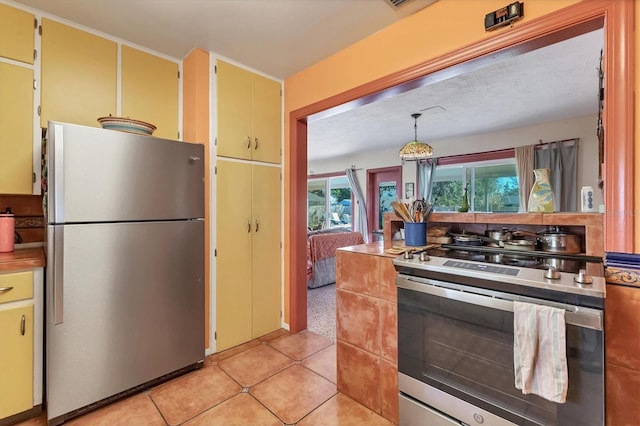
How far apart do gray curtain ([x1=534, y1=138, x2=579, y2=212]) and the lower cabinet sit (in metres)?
5.55

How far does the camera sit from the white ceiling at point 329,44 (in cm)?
178

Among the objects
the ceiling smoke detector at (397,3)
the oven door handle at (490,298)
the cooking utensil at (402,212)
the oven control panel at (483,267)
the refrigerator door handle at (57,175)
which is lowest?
the oven door handle at (490,298)

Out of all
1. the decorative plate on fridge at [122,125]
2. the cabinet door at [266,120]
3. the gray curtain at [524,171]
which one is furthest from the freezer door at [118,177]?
the gray curtain at [524,171]

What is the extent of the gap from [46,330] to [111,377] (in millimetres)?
441

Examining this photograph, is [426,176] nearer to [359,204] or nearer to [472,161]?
[472,161]

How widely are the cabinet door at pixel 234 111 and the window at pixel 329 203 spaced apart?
15.0ft

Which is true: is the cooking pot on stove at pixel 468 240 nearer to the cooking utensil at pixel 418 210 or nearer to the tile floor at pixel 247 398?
the cooking utensil at pixel 418 210

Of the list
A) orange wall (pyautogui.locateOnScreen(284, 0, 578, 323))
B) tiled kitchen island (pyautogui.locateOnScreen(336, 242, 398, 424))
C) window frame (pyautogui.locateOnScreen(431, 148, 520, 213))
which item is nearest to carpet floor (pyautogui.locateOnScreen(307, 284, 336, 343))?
tiled kitchen island (pyautogui.locateOnScreen(336, 242, 398, 424))

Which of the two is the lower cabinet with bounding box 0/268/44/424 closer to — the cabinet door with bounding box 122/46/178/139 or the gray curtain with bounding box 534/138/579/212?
the cabinet door with bounding box 122/46/178/139

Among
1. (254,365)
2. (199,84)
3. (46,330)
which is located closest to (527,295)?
(254,365)

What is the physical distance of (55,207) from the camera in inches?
59.9

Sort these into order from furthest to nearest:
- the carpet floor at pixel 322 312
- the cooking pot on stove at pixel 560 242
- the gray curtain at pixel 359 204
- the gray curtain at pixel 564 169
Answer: the gray curtain at pixel 359 204 < the gray curtain at pixel 564 169 < the carpet floor at pixel 322 312 < the cooking pot on stove at pixel 560 242

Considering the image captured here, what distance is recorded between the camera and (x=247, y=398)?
1.78 meters

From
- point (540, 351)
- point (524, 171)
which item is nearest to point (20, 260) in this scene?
point (540, 351)
